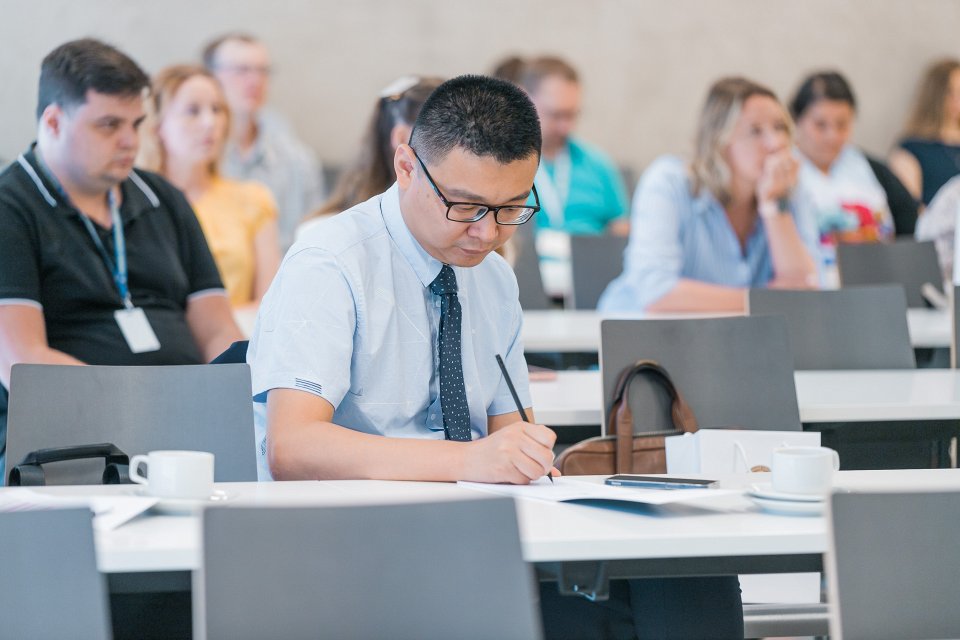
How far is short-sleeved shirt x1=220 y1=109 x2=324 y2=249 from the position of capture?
5.95 m

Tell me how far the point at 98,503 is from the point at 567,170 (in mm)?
4852

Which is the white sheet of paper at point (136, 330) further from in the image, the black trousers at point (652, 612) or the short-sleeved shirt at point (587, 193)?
the short-sleeved shirt at point (587, 193)

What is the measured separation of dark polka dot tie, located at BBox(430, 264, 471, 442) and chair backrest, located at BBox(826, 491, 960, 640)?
A: 856 mm

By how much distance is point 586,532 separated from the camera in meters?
1.46

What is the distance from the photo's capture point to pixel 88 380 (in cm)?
207

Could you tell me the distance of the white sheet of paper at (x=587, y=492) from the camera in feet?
5.24

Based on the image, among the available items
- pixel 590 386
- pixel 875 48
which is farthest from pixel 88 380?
pixel 875 48

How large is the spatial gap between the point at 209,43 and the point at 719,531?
5.14 metres

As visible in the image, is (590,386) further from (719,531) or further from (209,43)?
(209,43)

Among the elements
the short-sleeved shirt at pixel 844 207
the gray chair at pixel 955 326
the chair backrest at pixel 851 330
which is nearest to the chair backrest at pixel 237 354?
the chair backrest at pixel 851 330

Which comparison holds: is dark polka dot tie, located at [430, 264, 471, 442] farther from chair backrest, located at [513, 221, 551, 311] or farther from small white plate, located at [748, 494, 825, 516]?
chair backrest, located at [513, 221, 551, 311]

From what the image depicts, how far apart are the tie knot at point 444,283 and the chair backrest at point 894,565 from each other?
928 mm

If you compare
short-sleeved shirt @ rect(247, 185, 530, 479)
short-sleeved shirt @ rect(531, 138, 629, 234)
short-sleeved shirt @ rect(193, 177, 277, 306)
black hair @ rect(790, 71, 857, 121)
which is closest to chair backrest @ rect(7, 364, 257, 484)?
short-sleeved shirt @ rect(247, 185, 530, 479)

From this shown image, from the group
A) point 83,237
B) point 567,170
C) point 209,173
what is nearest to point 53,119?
point 83,237
